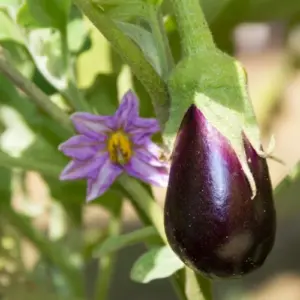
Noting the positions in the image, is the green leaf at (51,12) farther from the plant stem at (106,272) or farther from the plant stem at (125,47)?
the plant stem at (106,272)

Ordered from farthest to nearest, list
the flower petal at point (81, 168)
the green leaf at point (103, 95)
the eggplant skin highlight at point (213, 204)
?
the green leaf at point (103, 95)
the flower petal at point (81, 168)
the eggplant skin highlight at point (213, 204)

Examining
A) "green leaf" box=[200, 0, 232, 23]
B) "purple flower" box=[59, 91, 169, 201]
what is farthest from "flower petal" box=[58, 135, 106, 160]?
"green leaf" box=[200, 0, 232, 23]

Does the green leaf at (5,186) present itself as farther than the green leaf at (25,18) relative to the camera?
Yes

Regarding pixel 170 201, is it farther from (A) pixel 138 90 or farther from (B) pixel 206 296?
(A) pixel 138 90

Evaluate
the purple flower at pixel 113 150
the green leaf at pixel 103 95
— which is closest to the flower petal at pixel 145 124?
the purple flower at pixel 113 150

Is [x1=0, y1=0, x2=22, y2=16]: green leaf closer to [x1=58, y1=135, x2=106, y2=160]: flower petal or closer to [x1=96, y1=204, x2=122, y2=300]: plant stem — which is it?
[x1=58, y1=135, x2=106, y2=160]: flower petal

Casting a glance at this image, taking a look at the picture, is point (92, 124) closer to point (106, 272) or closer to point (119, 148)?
point (119, 148)

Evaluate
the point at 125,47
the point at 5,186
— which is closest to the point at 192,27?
the point at 125,47
